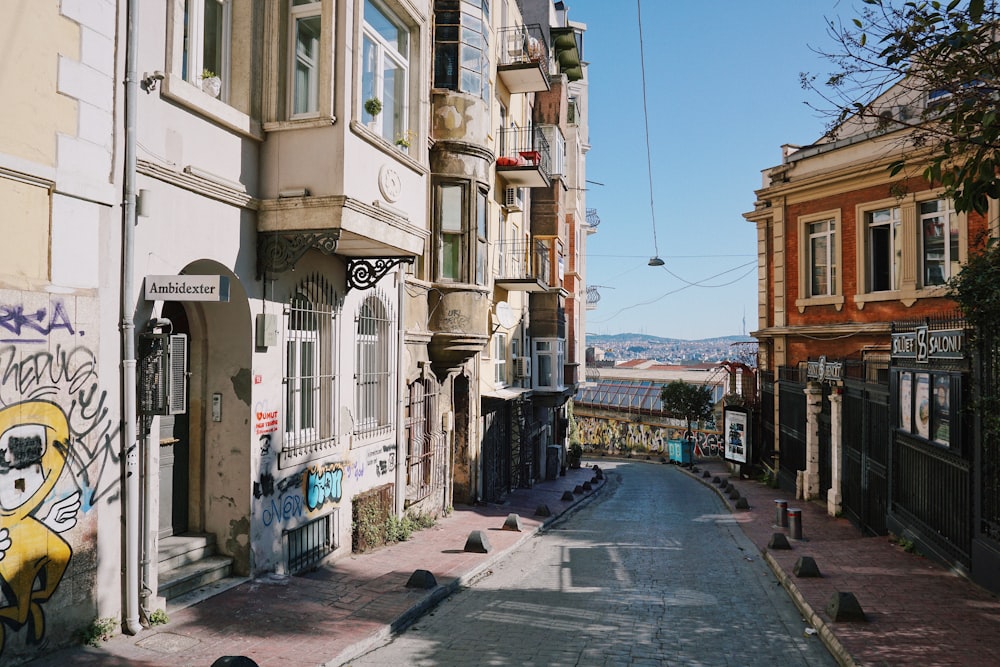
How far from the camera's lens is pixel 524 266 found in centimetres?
2441

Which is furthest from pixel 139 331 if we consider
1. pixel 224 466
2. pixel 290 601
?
pixel 290 601

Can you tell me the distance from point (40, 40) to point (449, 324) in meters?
9.69

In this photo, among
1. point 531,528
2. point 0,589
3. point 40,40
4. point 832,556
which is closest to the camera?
point 0,589

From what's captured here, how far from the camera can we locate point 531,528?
48.8ft

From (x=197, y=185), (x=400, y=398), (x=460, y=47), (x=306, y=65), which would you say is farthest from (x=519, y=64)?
(x=197, y=185)

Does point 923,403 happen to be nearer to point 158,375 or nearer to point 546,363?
point 158,375

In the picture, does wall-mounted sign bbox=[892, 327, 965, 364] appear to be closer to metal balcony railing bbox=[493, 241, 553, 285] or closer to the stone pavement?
the stone pavement

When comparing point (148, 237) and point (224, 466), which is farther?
point (224, 466)

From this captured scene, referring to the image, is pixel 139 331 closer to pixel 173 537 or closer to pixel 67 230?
pixel 67 230

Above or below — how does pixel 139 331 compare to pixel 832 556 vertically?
above

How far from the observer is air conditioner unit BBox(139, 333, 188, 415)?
22.6 ft

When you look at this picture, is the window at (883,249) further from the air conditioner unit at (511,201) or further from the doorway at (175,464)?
the doorway at (175,464)

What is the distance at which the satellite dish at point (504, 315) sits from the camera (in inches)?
790

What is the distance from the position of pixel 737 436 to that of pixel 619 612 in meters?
18.2
